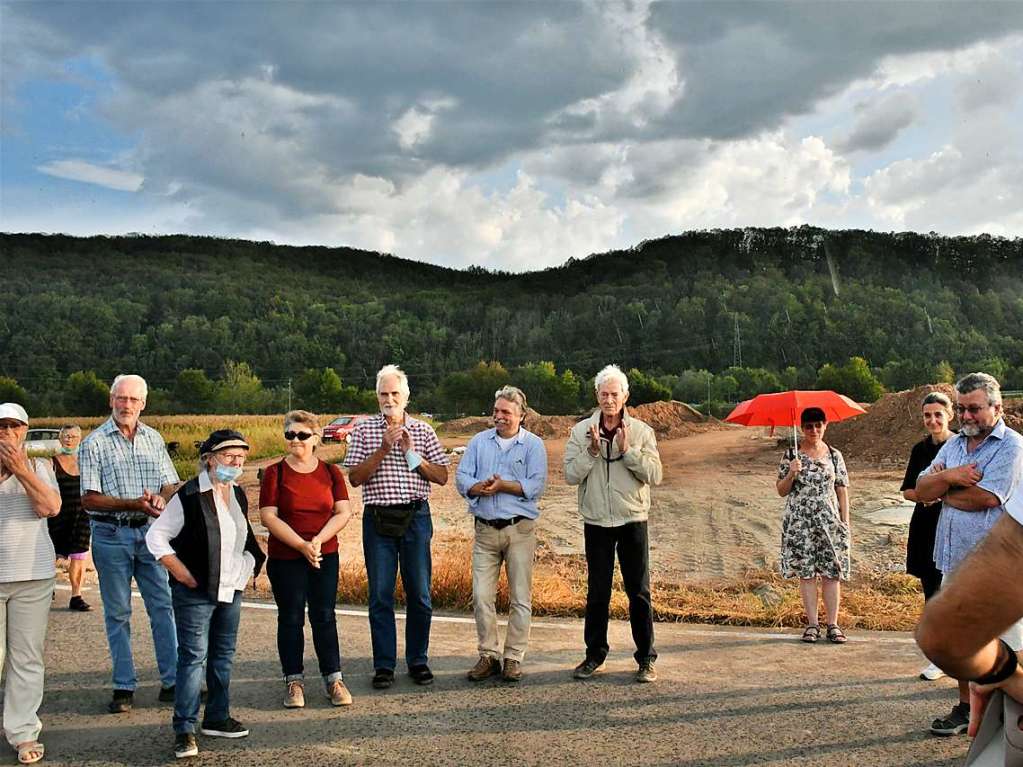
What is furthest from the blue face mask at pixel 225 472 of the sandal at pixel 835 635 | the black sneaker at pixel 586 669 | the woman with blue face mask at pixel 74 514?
the sandal at pixel 835 635

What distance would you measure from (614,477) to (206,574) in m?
2.73

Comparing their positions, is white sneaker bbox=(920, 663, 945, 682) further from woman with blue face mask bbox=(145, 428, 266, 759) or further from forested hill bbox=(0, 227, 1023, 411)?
forested hill bbox=(0, 227, 1023, 411)

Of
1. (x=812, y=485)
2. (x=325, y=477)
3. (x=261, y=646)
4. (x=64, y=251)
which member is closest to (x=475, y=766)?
(x=325, y=477)

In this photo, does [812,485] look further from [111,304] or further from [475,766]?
[111,304]

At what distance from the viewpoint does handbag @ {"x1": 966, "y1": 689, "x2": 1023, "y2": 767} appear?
71.0 inches

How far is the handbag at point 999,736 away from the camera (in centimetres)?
180

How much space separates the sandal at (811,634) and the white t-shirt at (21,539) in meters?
5.18

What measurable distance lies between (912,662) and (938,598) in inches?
214

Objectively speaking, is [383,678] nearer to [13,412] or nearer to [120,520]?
[120,520]

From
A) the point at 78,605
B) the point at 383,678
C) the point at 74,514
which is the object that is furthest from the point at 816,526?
the point at 78,605

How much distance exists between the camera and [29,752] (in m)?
4.70

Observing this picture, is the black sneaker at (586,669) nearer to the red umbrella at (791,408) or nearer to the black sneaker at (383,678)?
the black sneaker at (383,678)

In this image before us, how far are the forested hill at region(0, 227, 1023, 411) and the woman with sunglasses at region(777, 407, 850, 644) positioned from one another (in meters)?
103

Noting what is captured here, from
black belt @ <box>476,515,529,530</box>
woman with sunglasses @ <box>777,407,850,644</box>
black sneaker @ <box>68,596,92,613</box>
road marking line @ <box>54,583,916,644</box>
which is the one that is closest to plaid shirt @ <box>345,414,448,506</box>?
black belt @ <box>476,515,529,530</box>
